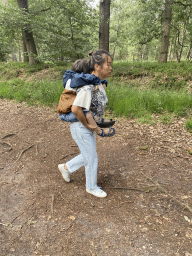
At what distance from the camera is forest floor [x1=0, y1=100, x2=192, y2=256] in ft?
6.73

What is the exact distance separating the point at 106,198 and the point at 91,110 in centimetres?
149

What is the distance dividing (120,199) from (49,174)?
1524mm

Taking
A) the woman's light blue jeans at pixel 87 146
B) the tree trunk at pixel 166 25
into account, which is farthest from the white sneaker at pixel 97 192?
the tree trunk at pixel 166 25

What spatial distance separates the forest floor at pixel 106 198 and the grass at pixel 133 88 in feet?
2.40

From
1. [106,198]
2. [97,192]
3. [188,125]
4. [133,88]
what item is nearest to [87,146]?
[97,192]

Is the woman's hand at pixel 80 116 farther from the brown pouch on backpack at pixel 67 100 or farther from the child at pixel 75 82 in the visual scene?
the brown pouch on backpack at pixel 67 100

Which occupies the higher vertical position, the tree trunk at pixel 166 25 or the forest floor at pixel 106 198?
the tree trunk at pixel 166 25

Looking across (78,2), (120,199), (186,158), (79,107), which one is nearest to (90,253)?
(120,199)

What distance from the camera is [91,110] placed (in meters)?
2.33

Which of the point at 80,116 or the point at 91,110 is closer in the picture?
the point at 80,116

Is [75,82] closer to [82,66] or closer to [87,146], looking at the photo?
[82,66]

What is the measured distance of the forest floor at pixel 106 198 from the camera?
2053 millimetres

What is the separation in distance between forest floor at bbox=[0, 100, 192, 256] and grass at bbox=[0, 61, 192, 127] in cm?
73

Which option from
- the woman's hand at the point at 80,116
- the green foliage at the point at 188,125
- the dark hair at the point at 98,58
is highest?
the dark hair at the point at 98,58
